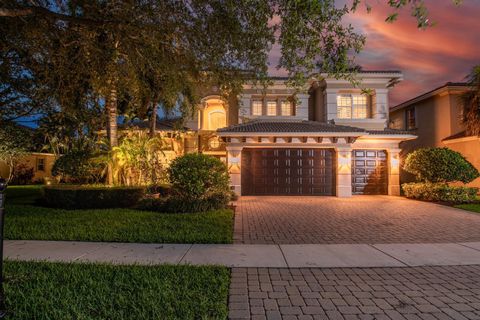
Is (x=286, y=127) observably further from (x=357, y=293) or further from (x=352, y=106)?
(x=357, y=293)

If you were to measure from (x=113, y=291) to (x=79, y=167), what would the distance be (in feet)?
34.0

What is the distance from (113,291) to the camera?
3.76 m

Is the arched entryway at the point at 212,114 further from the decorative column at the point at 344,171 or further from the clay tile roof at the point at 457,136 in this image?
the clay tile roof at the point at 457,136

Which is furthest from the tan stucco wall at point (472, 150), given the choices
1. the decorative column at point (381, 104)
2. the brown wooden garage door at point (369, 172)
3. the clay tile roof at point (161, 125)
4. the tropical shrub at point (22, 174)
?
the tropical shrub at point (22, 174)

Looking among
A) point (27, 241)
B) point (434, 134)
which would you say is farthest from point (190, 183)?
point (434, 134)

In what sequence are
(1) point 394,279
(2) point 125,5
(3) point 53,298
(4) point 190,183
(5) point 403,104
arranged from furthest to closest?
(5) point 403,104
(4) point 190,183
(2) point 125,5
(1) point 394,279
(3) point 53,298

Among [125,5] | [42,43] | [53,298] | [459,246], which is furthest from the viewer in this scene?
[42,43]

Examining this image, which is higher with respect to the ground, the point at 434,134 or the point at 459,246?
the point at 434,134

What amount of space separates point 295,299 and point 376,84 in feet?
59.8

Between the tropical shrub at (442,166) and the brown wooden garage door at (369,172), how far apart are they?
229 centimetres

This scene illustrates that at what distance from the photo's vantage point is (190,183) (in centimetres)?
1047

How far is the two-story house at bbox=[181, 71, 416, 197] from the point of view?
1623 cm

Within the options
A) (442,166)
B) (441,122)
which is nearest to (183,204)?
(442,166)

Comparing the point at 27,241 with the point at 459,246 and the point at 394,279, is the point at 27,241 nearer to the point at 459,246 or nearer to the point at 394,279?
the point at 394,279
